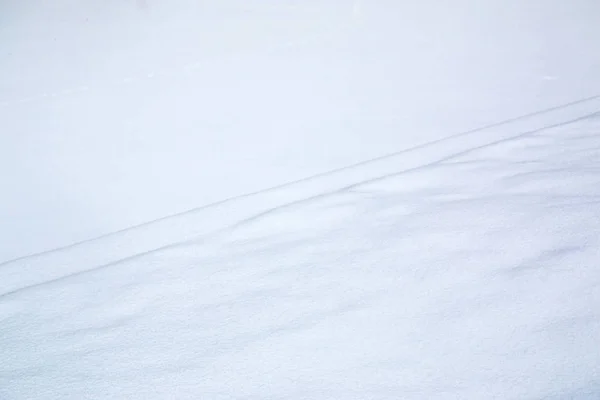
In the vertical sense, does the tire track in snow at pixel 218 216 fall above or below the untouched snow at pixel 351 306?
below

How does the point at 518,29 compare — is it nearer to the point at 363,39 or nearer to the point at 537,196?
the point at 363,39

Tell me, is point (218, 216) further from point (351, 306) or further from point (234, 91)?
point (234, 91)

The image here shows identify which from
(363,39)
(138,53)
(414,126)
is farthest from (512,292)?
(138,53)

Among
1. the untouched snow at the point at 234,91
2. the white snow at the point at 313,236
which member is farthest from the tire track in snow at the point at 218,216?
the untouched snow at the point at 234,91

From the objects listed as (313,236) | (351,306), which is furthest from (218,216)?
(351,306)

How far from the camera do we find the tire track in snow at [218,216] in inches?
57.5

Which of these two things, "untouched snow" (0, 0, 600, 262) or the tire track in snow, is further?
"untouched snow" (0, 0, 600, 262)

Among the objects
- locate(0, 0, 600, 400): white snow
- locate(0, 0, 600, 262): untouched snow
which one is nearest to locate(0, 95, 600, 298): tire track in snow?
locate(0, 0, 600, 400): white snow

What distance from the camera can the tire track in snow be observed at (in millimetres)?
1461

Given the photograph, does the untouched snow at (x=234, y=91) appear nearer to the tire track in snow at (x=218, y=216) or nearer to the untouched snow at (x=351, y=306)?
the tire track in snow at (x=218, y=216)

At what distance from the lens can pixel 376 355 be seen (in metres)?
0.98

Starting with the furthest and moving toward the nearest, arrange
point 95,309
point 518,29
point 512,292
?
point 518,29, point 95,309, point 512,292

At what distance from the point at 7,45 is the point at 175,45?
1.27m

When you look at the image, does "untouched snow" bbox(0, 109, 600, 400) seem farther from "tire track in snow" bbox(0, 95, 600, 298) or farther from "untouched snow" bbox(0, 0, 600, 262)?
"untouched snow" bbox(0, 0, 600, 262)
